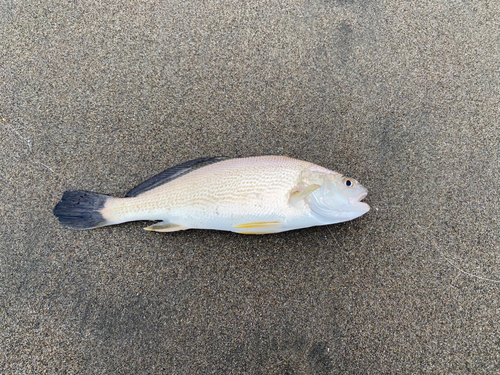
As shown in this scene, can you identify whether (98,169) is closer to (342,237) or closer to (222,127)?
(222,127)

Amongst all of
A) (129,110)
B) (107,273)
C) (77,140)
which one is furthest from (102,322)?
(129,110)

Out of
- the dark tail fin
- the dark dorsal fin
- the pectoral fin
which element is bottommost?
the dark tail fin

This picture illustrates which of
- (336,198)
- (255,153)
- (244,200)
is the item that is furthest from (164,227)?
(336,198)

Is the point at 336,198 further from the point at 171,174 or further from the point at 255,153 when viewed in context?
the point at 171,174

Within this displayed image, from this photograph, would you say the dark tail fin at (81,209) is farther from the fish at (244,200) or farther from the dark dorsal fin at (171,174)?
the dark dorsal fin at (171,174)

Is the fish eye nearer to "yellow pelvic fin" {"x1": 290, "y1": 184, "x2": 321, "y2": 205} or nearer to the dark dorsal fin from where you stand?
"yellow pelvic fin" {"x1": 290, "y1": 184, "x2": 321, "y2": 205}

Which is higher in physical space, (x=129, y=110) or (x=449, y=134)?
(x=449, y=134)

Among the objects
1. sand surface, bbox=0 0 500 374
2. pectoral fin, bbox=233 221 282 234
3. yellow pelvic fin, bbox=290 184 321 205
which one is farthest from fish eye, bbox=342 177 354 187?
pectoral fin, bbox=233 221 282 234
